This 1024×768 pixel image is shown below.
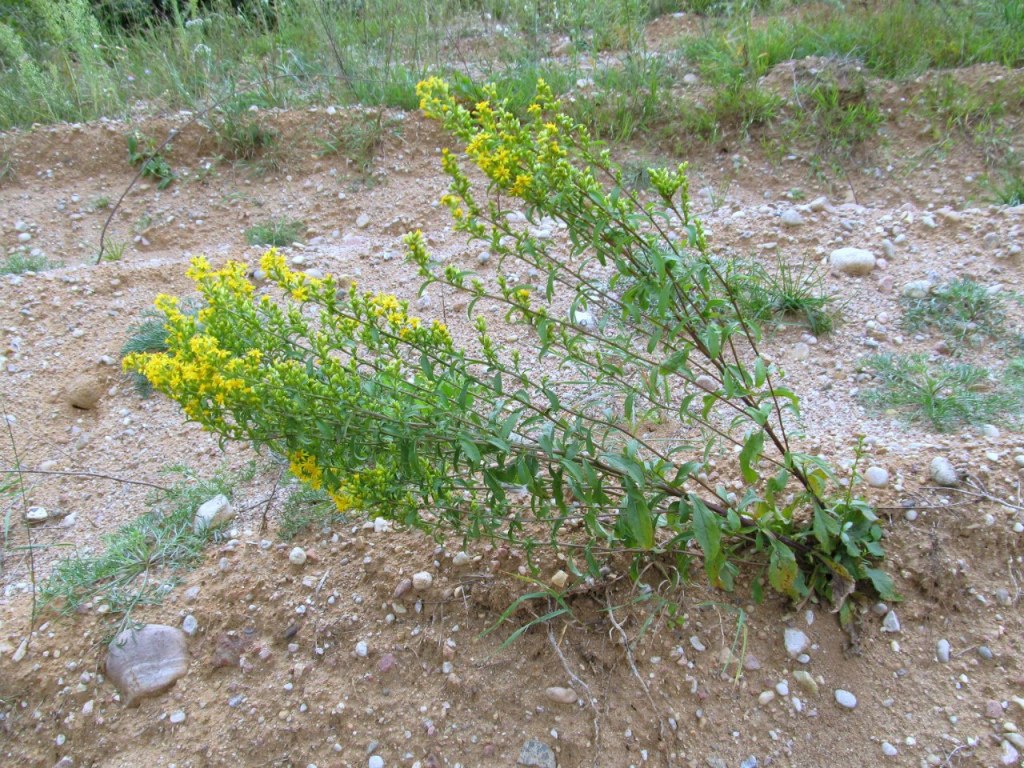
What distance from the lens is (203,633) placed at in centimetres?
247

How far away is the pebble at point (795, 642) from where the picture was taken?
7.26 feet

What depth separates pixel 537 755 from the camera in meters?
2.11

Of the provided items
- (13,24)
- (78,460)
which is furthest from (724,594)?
(13,24)

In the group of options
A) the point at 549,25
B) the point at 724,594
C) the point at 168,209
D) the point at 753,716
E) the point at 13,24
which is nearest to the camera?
the point at 753,716

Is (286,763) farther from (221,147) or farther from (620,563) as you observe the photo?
(221,147)

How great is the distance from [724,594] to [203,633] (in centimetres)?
157

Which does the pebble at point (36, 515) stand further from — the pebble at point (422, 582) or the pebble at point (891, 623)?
the pebble at point (891, 623)

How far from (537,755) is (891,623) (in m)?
1.03

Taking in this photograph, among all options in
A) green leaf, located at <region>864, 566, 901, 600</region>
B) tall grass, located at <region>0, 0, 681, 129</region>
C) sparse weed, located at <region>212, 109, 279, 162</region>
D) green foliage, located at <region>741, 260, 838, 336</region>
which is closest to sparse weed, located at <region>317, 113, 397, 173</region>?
tall grass, located at <region>0, 0, 681, 129</region>

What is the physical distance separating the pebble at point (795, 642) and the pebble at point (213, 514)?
1.86 meters

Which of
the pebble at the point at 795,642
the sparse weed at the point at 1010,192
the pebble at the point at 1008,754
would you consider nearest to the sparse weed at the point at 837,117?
the sparse weed at the point at 1010,192

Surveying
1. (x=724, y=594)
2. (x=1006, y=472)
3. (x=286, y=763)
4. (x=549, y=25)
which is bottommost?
(x=286, y=763)

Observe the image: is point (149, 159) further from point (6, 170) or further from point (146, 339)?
point (146, 339)

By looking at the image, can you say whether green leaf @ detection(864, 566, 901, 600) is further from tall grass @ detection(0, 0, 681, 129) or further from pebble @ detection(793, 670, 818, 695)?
tall grass @ detection(0, 0, 681, 129)
